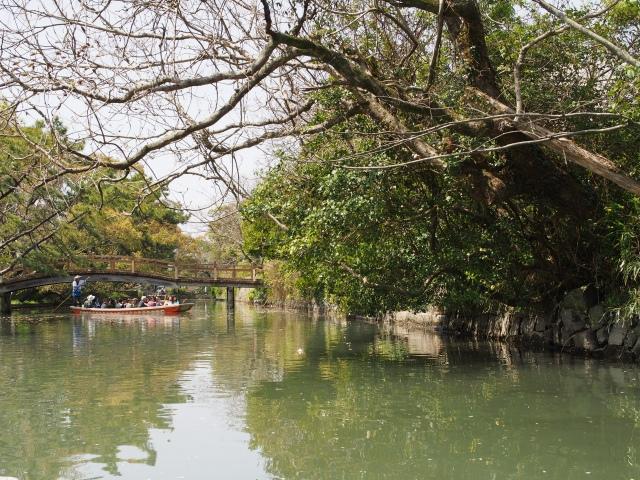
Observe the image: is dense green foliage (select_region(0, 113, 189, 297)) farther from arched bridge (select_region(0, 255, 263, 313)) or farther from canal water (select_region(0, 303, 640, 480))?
canal water (select_region(0, 303, 640, 480))

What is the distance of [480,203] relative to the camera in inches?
433

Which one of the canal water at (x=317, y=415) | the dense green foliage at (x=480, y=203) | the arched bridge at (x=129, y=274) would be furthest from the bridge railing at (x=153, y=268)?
the dense green foliage at (x=480, y=203)

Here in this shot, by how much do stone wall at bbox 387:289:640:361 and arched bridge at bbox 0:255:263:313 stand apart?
16.2 metres

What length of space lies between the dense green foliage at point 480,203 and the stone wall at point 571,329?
0.42 meters

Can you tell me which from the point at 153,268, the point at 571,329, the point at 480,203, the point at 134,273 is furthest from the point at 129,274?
the point at 480,203

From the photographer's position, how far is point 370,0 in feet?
35.0

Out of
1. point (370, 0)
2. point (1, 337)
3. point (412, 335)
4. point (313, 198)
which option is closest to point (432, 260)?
Answer: point (313, 198)

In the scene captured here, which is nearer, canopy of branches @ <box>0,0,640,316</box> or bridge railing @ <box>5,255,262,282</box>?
canopy of branches @ <box>0,0,640,316</box>

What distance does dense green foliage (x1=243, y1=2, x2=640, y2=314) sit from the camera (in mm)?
10422

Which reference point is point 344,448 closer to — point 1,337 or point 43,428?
point 43,428

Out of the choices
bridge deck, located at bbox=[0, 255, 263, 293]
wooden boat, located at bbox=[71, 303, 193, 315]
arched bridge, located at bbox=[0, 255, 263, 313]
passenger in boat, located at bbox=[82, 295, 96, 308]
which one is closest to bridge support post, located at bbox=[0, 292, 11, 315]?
arched bridge, located at bbox=[0, 255, 263, 313]

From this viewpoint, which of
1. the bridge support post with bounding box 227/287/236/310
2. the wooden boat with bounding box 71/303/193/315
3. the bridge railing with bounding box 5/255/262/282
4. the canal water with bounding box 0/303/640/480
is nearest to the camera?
the canal water with bounding box 0/303/640/480

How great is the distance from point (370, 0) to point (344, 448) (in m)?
7.01

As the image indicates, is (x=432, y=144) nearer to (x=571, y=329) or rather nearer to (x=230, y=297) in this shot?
(x=571, y=329)
